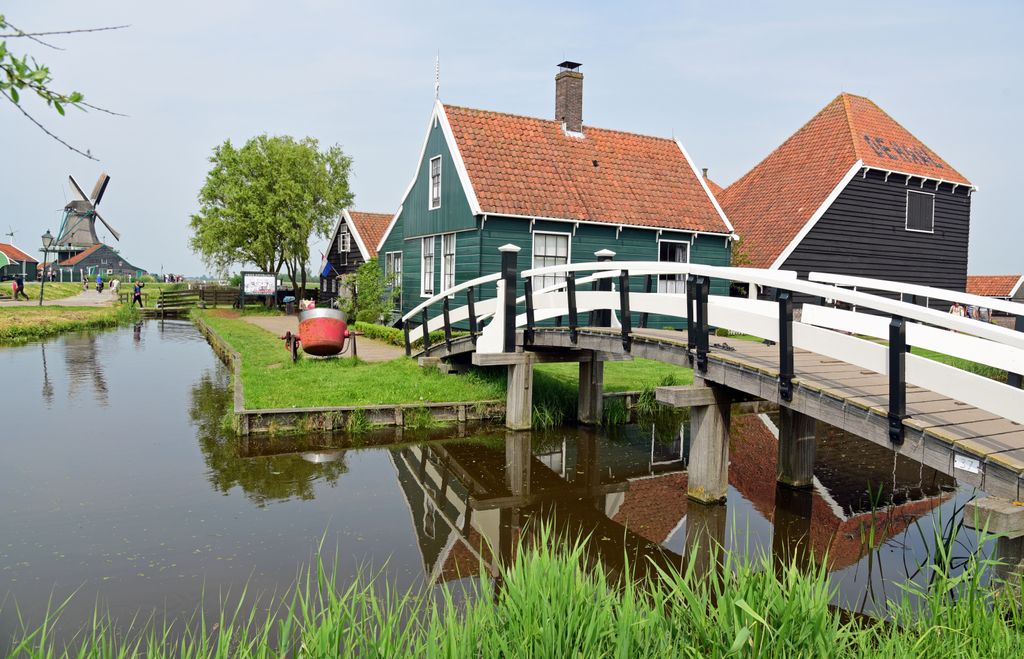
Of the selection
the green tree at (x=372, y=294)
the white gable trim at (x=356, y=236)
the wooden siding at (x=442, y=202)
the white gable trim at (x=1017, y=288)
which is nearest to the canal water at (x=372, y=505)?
the wooden siding at (x=442, y=202)

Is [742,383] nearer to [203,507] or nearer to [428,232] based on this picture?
[203,507]

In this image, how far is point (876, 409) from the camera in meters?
6.02

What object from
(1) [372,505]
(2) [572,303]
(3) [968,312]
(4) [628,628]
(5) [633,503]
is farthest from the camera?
(3) [968,312]

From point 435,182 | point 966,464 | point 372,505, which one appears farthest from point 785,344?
point 435,182

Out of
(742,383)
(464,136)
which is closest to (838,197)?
(464,136)

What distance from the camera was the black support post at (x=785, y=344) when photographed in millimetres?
6609

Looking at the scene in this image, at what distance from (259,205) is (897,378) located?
34.8 metres

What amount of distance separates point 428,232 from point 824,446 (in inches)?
482

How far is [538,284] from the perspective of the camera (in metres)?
18.3

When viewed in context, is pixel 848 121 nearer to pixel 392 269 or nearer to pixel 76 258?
pixel 392 269

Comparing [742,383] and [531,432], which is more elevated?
[742,383]

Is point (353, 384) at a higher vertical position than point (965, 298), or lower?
lower

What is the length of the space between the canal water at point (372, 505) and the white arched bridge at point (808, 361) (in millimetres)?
591

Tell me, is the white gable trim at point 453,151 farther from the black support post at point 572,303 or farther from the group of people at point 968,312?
the group of people at point 968,312
